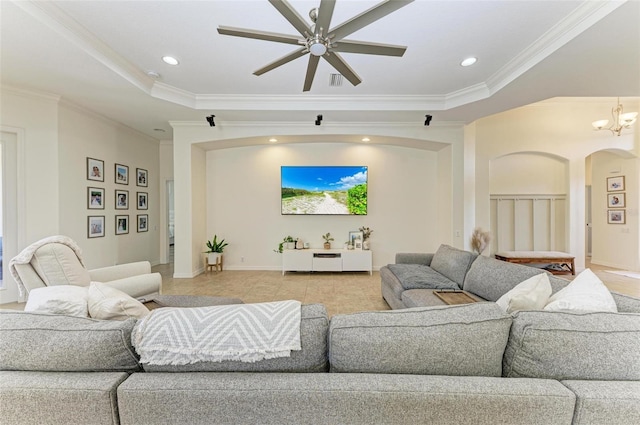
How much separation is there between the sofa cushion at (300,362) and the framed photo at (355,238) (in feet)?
15.0

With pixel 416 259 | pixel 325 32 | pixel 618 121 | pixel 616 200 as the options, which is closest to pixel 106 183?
pixel 325 32

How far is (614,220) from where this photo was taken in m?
5.90

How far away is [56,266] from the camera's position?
213 centimetres

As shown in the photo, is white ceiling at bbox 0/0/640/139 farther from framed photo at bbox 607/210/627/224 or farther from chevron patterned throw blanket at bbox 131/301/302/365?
framed photo at bbox 607/210/627/224

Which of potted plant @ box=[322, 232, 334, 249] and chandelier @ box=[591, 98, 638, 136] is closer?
chandelier @ box=[591, 98, 638, 136]

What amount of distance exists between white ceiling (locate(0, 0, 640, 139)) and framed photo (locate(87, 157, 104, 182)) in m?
0.83

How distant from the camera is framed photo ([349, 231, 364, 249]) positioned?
18.1ft

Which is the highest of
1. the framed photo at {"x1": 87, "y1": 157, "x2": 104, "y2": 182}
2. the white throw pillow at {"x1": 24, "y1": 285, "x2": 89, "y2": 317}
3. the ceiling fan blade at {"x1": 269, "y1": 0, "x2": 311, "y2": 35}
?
the ceiling fan blade at {"x1": 269, "y1": 0, "x2": 311, "y2": 35}

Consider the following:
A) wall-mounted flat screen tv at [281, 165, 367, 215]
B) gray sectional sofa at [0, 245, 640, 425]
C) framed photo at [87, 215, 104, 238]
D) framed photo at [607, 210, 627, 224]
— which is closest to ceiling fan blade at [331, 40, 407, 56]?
gray sectional sofa at [0, 245, 640, 425]

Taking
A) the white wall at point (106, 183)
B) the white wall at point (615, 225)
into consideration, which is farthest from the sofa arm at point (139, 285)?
the white wall at point (615, 225)

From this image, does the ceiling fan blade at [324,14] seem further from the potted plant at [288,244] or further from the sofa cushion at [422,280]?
the potted plant at [288,244]

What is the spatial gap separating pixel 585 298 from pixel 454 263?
1.83m

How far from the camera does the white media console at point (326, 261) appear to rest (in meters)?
5.21

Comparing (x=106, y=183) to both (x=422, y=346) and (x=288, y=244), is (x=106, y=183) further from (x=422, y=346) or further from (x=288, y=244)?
(x=422, y=346)
